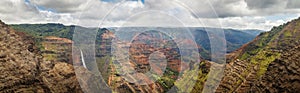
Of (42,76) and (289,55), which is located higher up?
(289,55)

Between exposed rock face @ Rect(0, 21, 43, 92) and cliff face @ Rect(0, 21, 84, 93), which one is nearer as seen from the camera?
exposed rock face @ Rect(0, 21, 43, 92)

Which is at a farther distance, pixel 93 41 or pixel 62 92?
pixel 62 92

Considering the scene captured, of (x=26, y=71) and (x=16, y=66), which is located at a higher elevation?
(x=16, y=66)

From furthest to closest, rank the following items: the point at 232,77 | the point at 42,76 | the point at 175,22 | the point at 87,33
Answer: the point at 232,77, the point at 42,76, the point at 175,22, the point at 87,33

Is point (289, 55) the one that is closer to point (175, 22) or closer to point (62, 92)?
point (175, 22)

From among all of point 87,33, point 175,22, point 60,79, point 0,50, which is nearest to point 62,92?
point 60,79

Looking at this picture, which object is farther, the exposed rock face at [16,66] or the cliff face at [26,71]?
the cliff face at [26,71]

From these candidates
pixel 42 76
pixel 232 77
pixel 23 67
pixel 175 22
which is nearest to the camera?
pixel 175 22

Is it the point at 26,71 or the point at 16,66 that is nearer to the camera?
the point at 16,66
